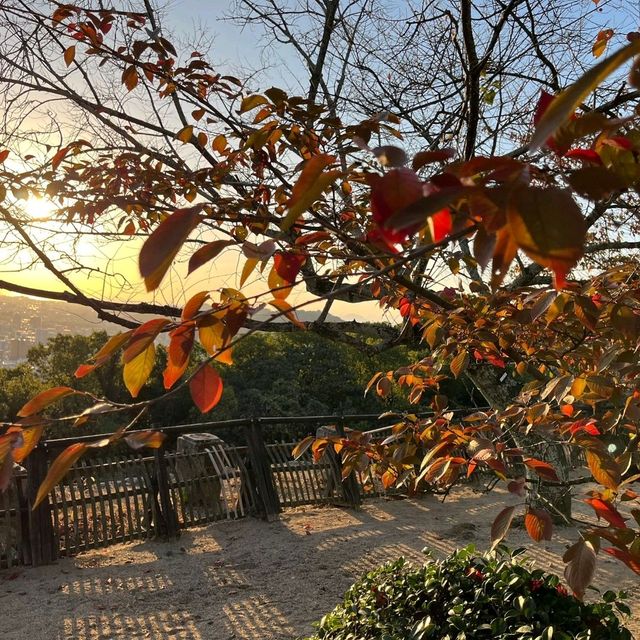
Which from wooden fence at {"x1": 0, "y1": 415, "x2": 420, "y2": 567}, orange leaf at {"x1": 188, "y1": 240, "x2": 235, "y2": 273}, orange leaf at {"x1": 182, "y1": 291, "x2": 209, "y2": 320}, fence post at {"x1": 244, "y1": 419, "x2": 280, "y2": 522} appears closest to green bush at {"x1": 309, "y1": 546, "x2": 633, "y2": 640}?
orange leaf at {"x1": 182, "y1": 291, "x2": 209, "y2": 320}

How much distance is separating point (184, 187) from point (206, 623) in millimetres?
3073

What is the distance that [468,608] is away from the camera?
7.03ft

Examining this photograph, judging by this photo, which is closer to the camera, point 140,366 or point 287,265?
point 140,366

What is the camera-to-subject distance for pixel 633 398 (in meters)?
1.69

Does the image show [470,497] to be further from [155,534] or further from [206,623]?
[206,623]

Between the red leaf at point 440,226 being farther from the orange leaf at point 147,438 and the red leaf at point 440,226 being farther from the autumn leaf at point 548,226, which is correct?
the orange leaf at point 147,438

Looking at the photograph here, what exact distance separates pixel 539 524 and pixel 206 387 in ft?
2.91

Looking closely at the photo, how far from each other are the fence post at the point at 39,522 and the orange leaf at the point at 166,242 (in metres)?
5.76

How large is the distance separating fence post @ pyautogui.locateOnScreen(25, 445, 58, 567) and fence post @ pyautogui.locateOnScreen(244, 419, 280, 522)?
7.19 ft

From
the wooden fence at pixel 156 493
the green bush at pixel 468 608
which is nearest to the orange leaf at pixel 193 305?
the green bush at pixel 468 608

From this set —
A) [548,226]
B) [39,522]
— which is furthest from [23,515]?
[548,226]

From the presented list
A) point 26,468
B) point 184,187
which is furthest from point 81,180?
point 26,468

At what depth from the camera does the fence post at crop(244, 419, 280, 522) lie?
6926mm

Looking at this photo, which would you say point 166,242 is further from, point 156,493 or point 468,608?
point 156,493
